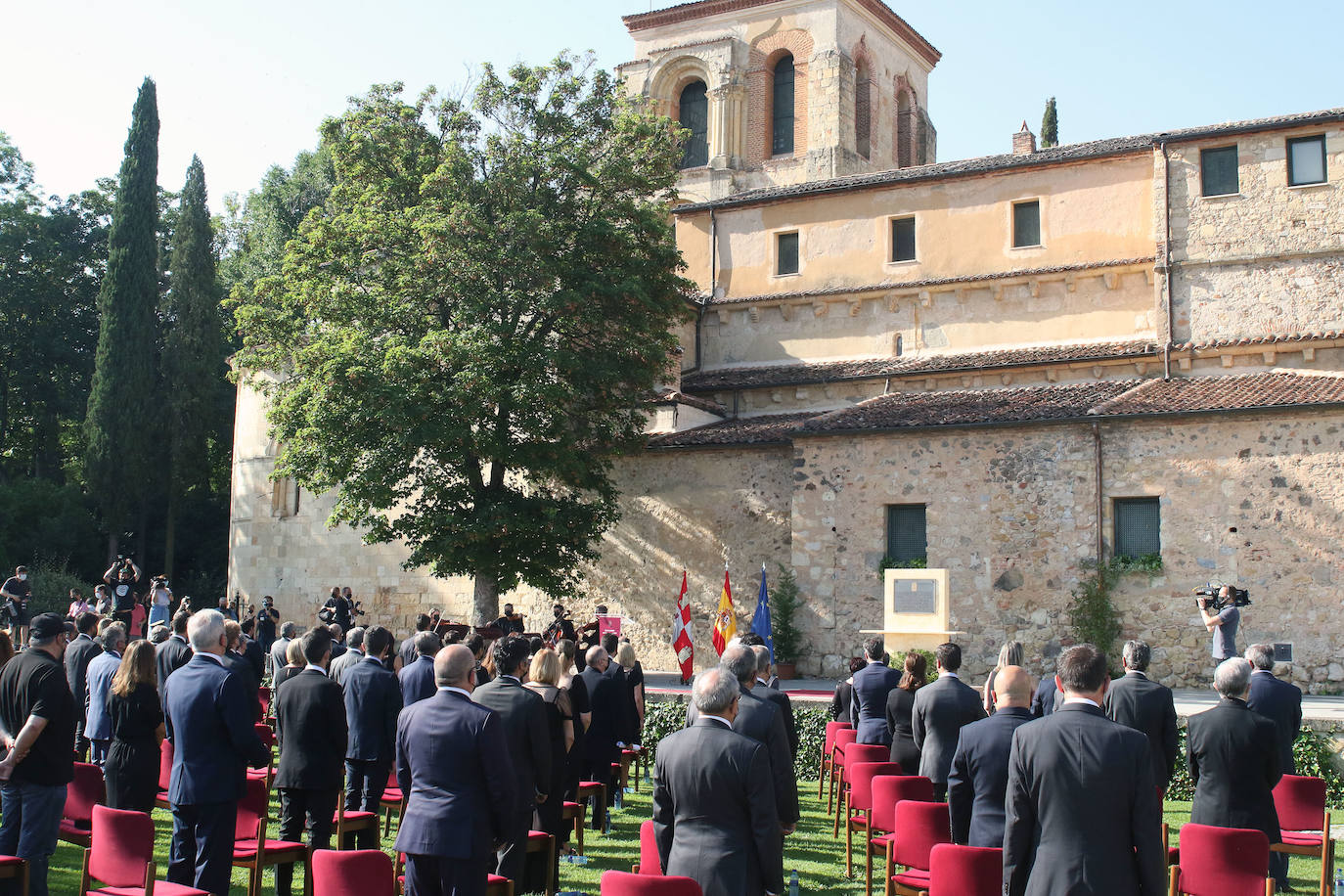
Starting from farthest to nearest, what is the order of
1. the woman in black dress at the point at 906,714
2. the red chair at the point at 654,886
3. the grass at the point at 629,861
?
the woman in black dress at the point at 906,714 → the grass at the point at 629,861 → the red chair at the point at 654,886

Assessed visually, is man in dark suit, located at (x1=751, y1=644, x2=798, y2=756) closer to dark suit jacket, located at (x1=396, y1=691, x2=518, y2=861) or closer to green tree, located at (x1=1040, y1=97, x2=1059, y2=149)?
dark suit jacket, located at (x1=396, y1=691, x2=518, y2=861)

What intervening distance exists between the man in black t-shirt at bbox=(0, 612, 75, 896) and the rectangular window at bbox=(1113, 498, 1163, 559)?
1780cm

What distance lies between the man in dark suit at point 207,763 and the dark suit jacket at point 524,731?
1.42m

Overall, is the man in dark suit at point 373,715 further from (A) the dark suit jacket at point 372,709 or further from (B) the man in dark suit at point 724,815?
(B) the man in dark suit at point 724,815

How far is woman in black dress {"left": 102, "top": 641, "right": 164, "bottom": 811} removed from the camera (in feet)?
27.0

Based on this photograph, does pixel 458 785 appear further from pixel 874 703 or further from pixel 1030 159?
pixel 1030 159

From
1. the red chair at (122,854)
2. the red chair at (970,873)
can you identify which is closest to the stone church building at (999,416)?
the red chair at (970,873)

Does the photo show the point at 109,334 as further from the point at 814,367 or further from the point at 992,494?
the point at 992,494

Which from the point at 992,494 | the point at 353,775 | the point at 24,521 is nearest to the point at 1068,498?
the point at 992,494

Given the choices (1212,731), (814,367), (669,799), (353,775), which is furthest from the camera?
(814,367)

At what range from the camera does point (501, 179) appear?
24.1 m

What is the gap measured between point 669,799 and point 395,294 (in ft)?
63.9

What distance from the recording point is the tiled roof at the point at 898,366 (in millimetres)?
25250

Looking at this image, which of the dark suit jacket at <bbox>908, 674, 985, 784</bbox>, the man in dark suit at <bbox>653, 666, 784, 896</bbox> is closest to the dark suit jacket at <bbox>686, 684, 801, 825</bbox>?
the man in dark suit at <bbox>653, 666, 784, 896</bbox>
